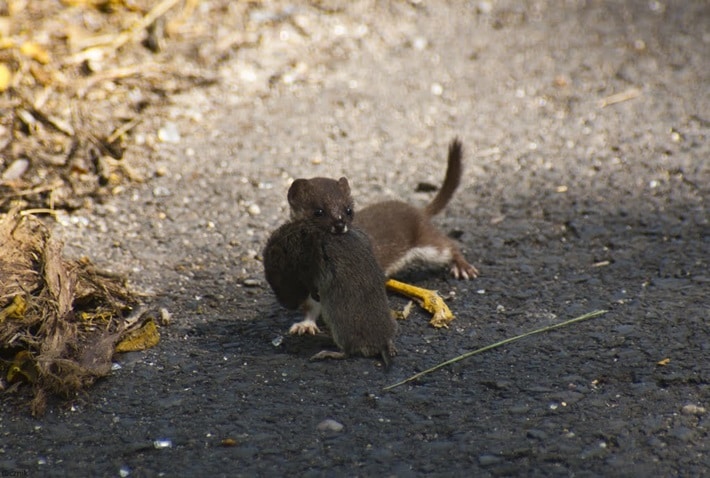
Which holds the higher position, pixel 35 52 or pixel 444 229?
pixel 35 52

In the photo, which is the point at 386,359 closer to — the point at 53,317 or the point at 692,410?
the point at 692,410

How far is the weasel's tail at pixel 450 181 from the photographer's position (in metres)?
4.87

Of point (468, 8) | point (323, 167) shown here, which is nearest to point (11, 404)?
point (323, 167)

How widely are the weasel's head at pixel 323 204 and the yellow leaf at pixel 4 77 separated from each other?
9.30 feet

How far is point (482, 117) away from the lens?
254 inches

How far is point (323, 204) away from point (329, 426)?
1.09 m

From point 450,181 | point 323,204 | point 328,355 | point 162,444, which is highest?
point 323,204

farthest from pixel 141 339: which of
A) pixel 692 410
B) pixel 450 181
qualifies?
pixel 692 410

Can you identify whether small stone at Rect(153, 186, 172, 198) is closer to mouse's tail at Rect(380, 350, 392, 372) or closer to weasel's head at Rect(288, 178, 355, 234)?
weasel's head at Rect(288, 178, 355, 234)

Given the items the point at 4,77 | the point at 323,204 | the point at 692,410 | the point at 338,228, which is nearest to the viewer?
the point at 692,410

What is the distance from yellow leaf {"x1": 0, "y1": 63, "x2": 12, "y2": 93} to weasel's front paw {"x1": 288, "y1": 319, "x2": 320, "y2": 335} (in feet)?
10.3

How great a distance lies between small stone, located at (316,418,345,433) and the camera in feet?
10.7

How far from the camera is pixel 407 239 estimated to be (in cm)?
467

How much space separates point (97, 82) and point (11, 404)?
3.32m
